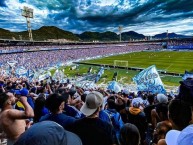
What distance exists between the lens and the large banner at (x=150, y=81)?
16.1 m

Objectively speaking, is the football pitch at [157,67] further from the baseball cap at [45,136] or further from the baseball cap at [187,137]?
the baseball cap at [45,136]

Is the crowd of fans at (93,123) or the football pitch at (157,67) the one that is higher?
the crowd of fans at (93,123)

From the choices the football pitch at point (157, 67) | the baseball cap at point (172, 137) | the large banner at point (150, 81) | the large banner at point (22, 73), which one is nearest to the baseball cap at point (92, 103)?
the baseball cap at point (172, 137)

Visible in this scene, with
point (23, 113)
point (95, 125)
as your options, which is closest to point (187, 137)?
point (95, 125)

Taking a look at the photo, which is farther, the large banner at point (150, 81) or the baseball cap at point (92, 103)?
the large banner at point (150, 81)

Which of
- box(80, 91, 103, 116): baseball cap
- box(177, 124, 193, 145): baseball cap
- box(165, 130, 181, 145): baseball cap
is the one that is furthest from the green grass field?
box(177, 124, 193, 145): baseball cap

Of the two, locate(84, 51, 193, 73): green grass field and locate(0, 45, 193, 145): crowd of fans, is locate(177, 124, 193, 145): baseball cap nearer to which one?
locate(0, 45, 193, 145): crowd of fans

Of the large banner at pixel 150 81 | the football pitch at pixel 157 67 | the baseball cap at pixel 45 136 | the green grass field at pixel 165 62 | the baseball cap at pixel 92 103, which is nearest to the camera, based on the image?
the baseball cap at pixel 45 136

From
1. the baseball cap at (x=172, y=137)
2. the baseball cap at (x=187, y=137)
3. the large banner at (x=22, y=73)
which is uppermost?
the baseball cap at (x=187, y=137)

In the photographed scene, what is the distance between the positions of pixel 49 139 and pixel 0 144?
15.3 ft

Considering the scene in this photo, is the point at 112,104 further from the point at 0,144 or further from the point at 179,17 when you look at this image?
the point at 179,17

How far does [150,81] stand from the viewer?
16.5 meters

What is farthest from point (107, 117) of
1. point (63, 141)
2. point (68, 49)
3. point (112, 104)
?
point (68, 49)

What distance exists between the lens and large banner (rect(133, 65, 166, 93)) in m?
16.1
